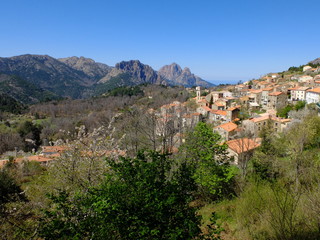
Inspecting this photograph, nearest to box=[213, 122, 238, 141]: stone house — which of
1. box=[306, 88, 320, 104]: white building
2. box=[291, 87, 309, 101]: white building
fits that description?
box=[306, 88, 320, 104]: white building

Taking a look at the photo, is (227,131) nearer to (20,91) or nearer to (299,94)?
(299,94)

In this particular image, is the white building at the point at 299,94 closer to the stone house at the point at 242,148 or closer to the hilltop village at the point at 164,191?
the hilltop village at the point at 164,191

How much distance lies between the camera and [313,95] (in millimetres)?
43031

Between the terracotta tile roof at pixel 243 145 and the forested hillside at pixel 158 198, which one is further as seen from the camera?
the terracotta tile roof at pixel 243 145

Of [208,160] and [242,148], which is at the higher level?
[208,160]

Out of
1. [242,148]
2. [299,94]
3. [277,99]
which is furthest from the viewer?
[277,99]

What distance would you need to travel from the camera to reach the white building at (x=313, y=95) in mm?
41744

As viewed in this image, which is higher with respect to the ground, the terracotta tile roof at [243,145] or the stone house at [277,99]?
the stone house at [277,99]

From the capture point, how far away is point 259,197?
9.27 metres

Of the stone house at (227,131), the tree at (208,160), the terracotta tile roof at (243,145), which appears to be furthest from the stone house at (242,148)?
the stone house at (227,131)

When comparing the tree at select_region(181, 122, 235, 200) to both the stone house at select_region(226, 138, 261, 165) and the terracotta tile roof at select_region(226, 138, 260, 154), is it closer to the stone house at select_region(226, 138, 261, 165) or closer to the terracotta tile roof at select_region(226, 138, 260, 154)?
the stone house at select_region(226, 138, 261, 165)

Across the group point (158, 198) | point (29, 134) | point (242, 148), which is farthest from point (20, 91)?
point (158, 198)

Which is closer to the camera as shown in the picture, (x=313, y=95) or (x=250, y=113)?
(x=313, y=95)

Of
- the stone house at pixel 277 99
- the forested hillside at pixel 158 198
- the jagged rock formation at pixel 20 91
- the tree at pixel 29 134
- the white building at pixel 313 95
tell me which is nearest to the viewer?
the forested hillside at pixel 158 198
